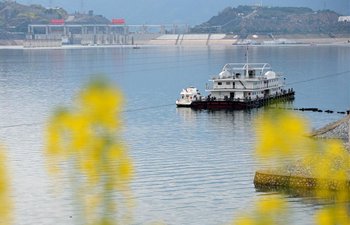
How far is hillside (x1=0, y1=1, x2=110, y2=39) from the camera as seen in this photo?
4136 inches

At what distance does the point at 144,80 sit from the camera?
121 ft

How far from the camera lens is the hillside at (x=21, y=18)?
105062mm

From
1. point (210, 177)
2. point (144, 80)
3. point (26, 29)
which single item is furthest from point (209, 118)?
point (26, 29)

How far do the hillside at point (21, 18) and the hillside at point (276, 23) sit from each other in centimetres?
1802

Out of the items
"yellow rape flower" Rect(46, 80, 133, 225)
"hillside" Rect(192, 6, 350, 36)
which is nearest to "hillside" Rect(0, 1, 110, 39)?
"hillside" Rect(192, 6, 350, 36)

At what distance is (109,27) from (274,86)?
9267cm

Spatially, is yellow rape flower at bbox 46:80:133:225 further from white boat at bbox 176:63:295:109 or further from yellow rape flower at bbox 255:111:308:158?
white boat at bbox 176:63:295:109

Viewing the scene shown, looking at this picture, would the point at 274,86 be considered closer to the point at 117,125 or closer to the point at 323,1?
the point at 117,125

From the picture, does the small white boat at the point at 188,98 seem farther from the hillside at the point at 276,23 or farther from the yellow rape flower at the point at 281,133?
the hillside at the point at 276,23

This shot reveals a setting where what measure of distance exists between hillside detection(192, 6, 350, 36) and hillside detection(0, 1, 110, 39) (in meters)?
18.0

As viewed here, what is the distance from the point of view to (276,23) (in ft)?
375

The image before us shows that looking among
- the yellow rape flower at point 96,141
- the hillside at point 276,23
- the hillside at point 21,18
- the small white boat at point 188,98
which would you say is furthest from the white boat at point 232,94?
the hillside at point 276,23

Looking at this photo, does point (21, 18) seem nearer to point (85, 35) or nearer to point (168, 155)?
point (85, 35)

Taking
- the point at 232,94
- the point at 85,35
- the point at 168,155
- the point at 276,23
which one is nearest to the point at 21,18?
the point at 85,35
